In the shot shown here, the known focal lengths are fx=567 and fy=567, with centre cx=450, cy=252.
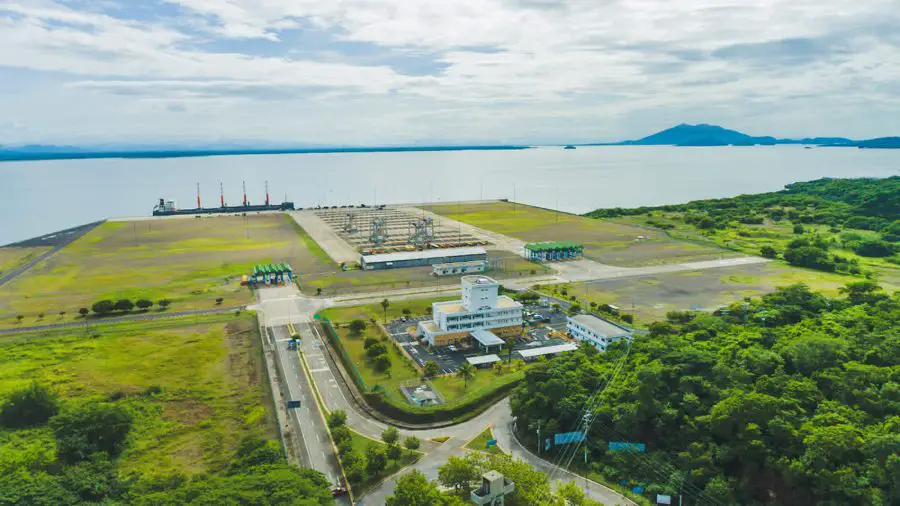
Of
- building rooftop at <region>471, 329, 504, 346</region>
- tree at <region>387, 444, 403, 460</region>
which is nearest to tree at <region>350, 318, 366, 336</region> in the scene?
building rooftop at <region>471, 329, 504, 346</region>

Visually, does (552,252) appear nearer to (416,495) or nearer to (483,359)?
(483,359)

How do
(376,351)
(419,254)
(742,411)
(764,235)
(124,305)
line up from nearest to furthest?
(742,411) → (376,351) → (124,305) → (419,254) → (764,235)

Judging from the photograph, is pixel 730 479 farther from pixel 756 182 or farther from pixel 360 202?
pixel 756 182

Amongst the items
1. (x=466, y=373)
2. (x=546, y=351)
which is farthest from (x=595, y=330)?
(x=466, y=373)

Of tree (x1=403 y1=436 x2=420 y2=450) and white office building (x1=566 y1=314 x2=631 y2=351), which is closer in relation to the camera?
tree (x1=403 y1=436 x2=420 y2=450)

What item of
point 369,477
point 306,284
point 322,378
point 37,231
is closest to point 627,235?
point 306,284

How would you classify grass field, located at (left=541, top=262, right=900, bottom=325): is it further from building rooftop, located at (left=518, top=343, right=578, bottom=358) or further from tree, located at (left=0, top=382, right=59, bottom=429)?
tree, located at (left=0, top=382, right=59, bottom=429)
